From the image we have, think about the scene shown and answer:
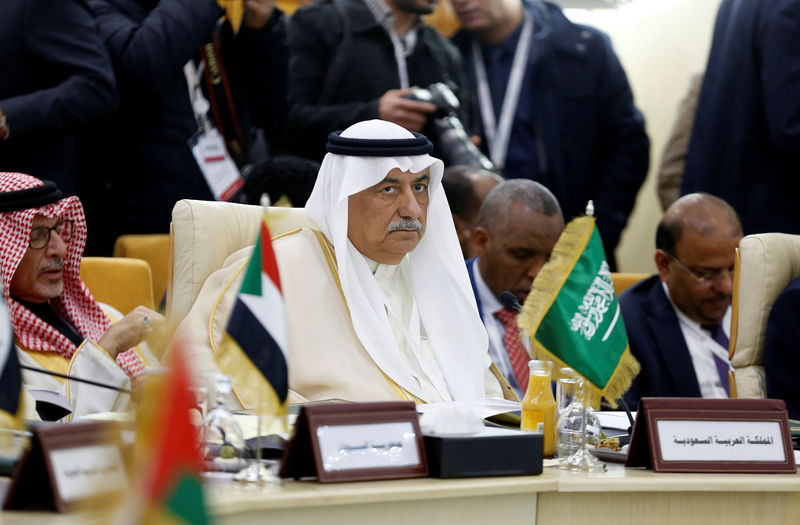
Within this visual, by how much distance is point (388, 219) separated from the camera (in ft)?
10.5

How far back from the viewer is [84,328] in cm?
352

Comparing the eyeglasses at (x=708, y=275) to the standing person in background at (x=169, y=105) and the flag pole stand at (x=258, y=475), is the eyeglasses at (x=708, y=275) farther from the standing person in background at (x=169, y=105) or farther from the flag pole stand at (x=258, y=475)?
the flag pole stand at (x=258, y=475)

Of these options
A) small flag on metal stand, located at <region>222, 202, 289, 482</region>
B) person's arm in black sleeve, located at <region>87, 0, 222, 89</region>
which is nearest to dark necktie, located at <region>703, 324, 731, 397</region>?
person's arm in black sleeve, located at <region>87, 0, 222, 89</region>

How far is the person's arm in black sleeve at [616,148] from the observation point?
5.42 m

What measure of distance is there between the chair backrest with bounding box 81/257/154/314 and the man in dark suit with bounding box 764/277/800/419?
6.26 ft

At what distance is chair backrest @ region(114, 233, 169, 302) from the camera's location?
409 cm

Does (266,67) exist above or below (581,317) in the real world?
above

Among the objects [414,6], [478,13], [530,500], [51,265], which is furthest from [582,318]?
[478,13]

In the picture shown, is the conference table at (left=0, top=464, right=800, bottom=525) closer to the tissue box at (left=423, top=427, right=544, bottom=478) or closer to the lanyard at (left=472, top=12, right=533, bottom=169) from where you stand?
the tissue box at (left=423, top=427, right=544, bottom=478)

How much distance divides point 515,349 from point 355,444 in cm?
208

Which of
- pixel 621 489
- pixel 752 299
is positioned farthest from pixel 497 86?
pixel 621 489

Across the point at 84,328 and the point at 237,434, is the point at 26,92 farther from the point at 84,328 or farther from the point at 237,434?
the point at 237,434

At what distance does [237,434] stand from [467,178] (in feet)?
9.08

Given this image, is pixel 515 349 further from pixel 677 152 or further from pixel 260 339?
pixel 260 339
